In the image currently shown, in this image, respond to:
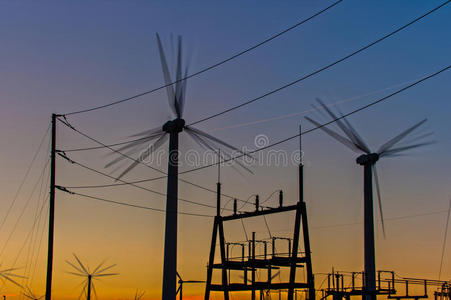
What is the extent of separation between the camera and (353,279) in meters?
55.3

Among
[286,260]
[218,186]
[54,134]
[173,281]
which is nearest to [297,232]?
[286,260]

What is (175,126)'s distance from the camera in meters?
56.1

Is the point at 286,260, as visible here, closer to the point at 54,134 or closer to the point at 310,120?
the point at 310,120

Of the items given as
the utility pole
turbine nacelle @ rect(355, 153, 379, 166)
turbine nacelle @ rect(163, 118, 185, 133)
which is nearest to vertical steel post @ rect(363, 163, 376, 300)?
turbine nacelle @ rect(355, 153, 379, 166)

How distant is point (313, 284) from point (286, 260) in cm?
300

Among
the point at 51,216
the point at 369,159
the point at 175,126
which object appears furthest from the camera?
the point at 369,159

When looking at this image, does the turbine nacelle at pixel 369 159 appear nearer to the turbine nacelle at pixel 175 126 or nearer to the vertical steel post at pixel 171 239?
the turbine nacelle at pixel 175 126

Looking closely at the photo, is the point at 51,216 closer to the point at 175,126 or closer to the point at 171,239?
the point at 171,239

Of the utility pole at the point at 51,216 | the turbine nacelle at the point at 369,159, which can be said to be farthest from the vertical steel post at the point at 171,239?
the turbine nacelle at the point at 369,159

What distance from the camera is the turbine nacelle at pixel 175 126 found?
5609 centimetres

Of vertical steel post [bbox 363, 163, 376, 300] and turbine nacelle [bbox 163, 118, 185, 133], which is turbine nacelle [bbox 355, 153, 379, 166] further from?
turbine nacelle [bbox 163, 118, 185, 133]

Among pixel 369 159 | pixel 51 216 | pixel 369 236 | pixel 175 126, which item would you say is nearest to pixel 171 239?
pixel 51 216

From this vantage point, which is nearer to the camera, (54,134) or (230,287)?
(54,134)

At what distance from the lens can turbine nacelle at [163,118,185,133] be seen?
56094mm
